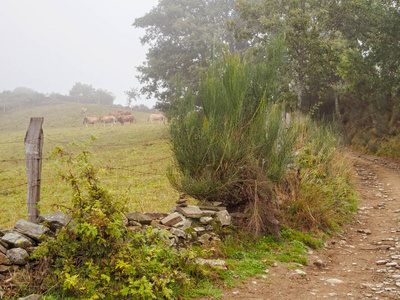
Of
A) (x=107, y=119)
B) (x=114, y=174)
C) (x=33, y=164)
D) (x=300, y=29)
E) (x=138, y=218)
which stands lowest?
(x=114, y=174)

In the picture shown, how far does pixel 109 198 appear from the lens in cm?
446

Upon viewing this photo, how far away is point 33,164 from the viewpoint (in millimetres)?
5031

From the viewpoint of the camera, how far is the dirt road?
15.2ft

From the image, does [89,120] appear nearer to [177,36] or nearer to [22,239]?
[177,36]

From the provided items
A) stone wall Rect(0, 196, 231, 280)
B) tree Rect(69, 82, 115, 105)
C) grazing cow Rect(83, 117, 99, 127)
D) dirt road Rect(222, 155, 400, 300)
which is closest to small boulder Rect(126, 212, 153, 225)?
stone wall Rect(0, 196, 231, 280)

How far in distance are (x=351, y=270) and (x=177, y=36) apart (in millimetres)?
23872

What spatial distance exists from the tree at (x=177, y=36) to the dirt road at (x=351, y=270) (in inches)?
698

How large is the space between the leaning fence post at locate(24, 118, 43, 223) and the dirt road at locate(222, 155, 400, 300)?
2927 millimetres

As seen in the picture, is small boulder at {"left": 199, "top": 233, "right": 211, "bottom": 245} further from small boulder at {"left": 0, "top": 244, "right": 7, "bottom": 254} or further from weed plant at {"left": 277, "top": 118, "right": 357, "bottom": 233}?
small boulder at {"left": 0, "top": 244, "right": 7, "bottom": 254}

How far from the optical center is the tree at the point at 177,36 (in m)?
24.6

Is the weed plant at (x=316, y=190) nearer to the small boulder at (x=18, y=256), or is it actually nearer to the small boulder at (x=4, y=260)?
the small boulder at (x=18, y=256)

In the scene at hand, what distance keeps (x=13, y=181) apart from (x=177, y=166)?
9974mm

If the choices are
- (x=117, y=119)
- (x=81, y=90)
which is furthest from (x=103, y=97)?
(x=117, y=119)

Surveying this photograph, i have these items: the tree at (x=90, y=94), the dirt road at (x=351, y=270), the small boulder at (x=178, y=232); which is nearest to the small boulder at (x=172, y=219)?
the small boulder at (x=178, y=232)
